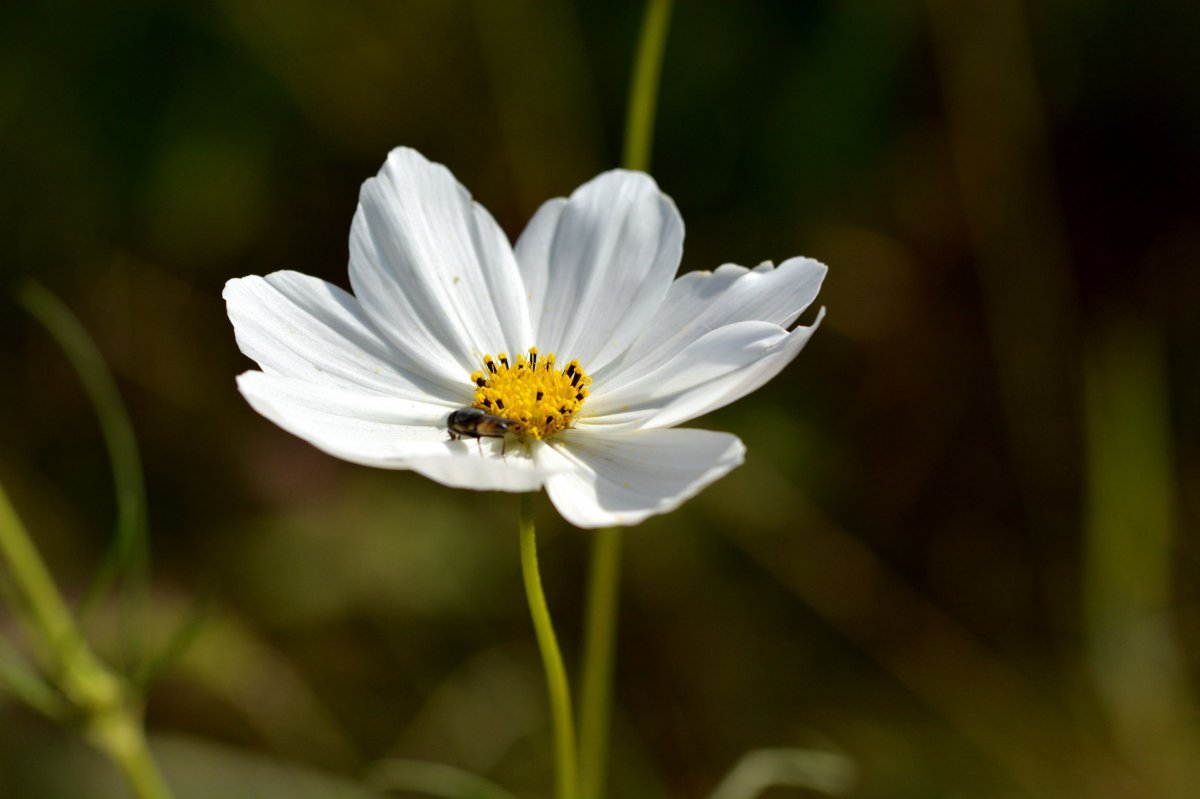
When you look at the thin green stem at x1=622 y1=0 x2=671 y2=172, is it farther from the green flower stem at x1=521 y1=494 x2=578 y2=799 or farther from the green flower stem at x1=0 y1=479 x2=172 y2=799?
the green flower stem at x1=0 y1=479 x2=172 y2=799

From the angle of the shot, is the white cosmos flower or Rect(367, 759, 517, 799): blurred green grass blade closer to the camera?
the white cosmos flower

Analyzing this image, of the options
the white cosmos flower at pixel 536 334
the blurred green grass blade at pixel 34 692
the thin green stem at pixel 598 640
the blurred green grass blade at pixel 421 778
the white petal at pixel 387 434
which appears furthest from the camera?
the thin green stem at pixel 598 640

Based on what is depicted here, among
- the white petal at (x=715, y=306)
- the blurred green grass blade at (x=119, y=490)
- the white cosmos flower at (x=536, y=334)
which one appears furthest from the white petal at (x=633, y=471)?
the blurred green grass blade at (x=119, y=490)

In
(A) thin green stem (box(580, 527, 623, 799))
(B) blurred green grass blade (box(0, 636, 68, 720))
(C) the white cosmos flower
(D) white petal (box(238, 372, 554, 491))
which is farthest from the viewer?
(A) thin green stem (box(580, 527, 623, 799))

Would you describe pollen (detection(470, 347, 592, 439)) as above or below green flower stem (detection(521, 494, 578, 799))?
above

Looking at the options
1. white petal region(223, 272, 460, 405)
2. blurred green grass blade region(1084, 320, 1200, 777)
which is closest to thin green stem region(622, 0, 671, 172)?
white petal region(223, 272, 460, 405)

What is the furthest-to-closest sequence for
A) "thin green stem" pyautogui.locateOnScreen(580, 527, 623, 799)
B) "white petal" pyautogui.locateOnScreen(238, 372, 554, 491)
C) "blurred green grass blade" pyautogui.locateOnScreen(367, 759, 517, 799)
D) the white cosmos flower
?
"thin green stem" pyautogui.locateOnScreen(580, 527, 623, 799), "blurred green grass blade" pyautogui.locateOnScreen(367, 759, 517, 799), the white cosmos flower, "white petal" pyautogui.locateOnScreen(238, 372, 554, 491)

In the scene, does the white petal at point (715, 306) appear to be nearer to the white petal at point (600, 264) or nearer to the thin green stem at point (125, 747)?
the white petal at point (600, 264)
